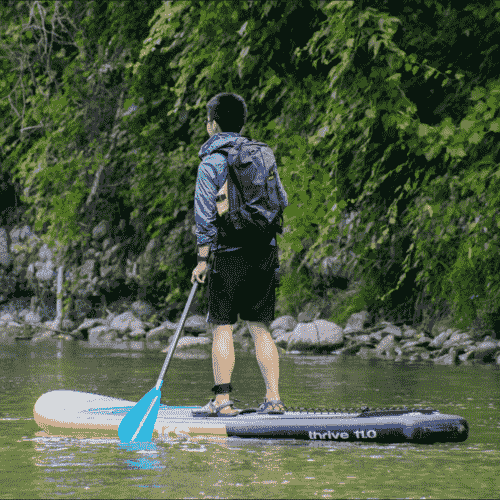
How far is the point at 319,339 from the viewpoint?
411 inches

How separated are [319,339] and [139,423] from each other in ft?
21.3

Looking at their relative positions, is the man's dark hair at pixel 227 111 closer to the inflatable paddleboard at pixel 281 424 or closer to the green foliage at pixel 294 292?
the inflatable paddleboard at pixel 281 424

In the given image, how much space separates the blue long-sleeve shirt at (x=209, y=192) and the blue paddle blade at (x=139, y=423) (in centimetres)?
77

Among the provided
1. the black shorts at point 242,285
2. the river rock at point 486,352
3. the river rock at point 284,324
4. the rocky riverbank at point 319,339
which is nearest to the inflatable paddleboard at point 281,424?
the black shorts at point 242,285

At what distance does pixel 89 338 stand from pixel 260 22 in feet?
23.5

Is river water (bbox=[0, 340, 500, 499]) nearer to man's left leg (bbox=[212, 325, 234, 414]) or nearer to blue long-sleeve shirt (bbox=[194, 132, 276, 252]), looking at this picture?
man's left leg (bbox=[212, 325, 234, 414])

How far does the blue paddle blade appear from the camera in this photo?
4035 mm

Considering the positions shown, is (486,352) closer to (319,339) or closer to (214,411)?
(319,339)

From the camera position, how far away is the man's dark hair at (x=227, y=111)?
4.52 meters

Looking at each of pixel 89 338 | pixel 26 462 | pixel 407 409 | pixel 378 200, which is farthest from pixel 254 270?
pixel 89 338

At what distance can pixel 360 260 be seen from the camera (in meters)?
10.6

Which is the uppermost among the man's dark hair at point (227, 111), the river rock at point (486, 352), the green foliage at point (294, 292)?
the man's dark hair at point (227, 111)

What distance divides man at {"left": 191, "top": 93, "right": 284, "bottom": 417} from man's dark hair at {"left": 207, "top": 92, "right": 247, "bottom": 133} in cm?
18

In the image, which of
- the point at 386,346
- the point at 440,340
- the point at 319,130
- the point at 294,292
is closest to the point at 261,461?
the point at 319,130
